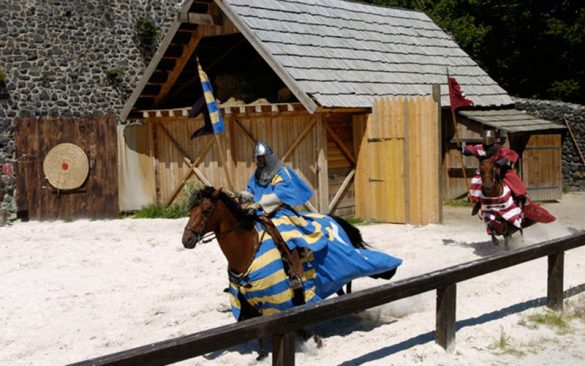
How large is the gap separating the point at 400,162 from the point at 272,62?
297 centimetres

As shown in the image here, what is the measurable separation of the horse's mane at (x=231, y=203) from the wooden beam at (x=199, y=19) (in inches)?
348

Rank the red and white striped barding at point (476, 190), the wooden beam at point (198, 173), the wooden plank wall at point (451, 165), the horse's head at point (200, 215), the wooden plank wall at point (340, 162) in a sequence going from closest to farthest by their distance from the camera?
the horse's head at point (200, 215) < the red and white striped barding at point (476, 190) < the wooden plank wall at point (340, 162) < the wooden beam at point (198, 173) < the wooden plank wall at point (451, 165)

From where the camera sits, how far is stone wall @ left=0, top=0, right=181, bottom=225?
19.7 metres

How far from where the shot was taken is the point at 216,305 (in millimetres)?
8750

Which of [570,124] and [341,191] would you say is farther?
[570,124]

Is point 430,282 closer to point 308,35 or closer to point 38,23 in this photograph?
point 308,35

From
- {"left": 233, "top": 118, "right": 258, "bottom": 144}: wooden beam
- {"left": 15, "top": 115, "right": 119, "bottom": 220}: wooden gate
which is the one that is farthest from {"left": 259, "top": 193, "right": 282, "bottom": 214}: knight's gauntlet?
{"left": 15, "top": 115, "right": 119, "bottom": 220}: wooden gate

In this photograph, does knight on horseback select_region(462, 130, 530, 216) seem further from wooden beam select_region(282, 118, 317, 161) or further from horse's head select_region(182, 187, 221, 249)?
horse's head select_region(182, 187, 221, 249)

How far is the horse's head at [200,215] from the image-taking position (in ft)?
21.0

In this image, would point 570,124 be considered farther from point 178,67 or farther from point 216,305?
point 216,305

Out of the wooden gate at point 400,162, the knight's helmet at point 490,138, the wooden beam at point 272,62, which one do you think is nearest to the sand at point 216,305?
the wooden gate at point 400,162

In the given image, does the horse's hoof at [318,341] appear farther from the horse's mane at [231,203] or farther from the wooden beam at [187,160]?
the wooden beam at [187,160]

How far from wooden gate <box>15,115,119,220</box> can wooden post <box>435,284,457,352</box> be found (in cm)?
1123

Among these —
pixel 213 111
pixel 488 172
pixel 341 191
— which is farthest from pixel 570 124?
pixel 213 111
